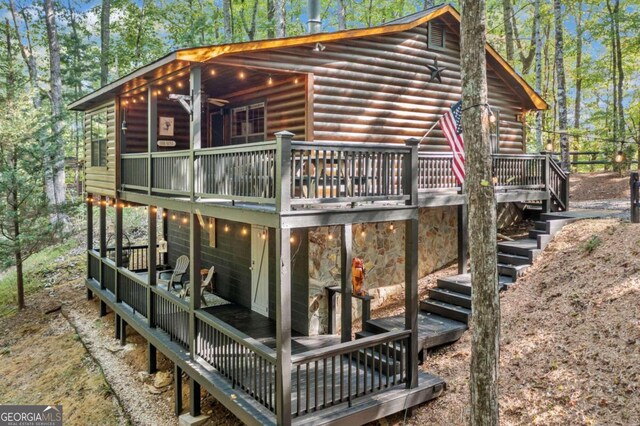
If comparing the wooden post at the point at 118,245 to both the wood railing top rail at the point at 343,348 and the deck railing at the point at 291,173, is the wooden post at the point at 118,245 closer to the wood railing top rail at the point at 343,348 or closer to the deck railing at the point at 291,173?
the deck railing at the point at 291,173

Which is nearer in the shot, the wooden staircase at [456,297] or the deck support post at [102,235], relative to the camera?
the wooden staircase at [456,297]

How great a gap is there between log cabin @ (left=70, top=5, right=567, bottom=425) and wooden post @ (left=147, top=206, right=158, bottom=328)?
0.04 metres

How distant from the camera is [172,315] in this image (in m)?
10.3

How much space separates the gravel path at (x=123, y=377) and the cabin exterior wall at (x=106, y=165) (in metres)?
4.28

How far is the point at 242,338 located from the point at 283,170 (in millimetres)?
3005

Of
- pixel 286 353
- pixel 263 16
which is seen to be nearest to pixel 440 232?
pixel 286 353

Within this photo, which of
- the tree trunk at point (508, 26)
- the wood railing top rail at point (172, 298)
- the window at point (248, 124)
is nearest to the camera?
the wood railing top rail at point (172, 298)

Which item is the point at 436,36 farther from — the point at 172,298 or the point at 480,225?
the point at 172,298

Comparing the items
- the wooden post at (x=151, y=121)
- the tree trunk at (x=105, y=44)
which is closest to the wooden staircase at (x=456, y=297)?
the wooden post at (x=151, y=121)

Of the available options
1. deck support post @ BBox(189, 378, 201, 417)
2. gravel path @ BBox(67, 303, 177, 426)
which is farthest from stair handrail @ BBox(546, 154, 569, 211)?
gravel path @ BBox(67, 303, 177, 426)

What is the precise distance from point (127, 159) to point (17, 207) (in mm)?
6690

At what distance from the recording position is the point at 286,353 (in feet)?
21.7

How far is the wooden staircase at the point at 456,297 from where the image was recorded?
31.0 feet

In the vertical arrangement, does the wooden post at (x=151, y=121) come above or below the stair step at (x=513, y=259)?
above
